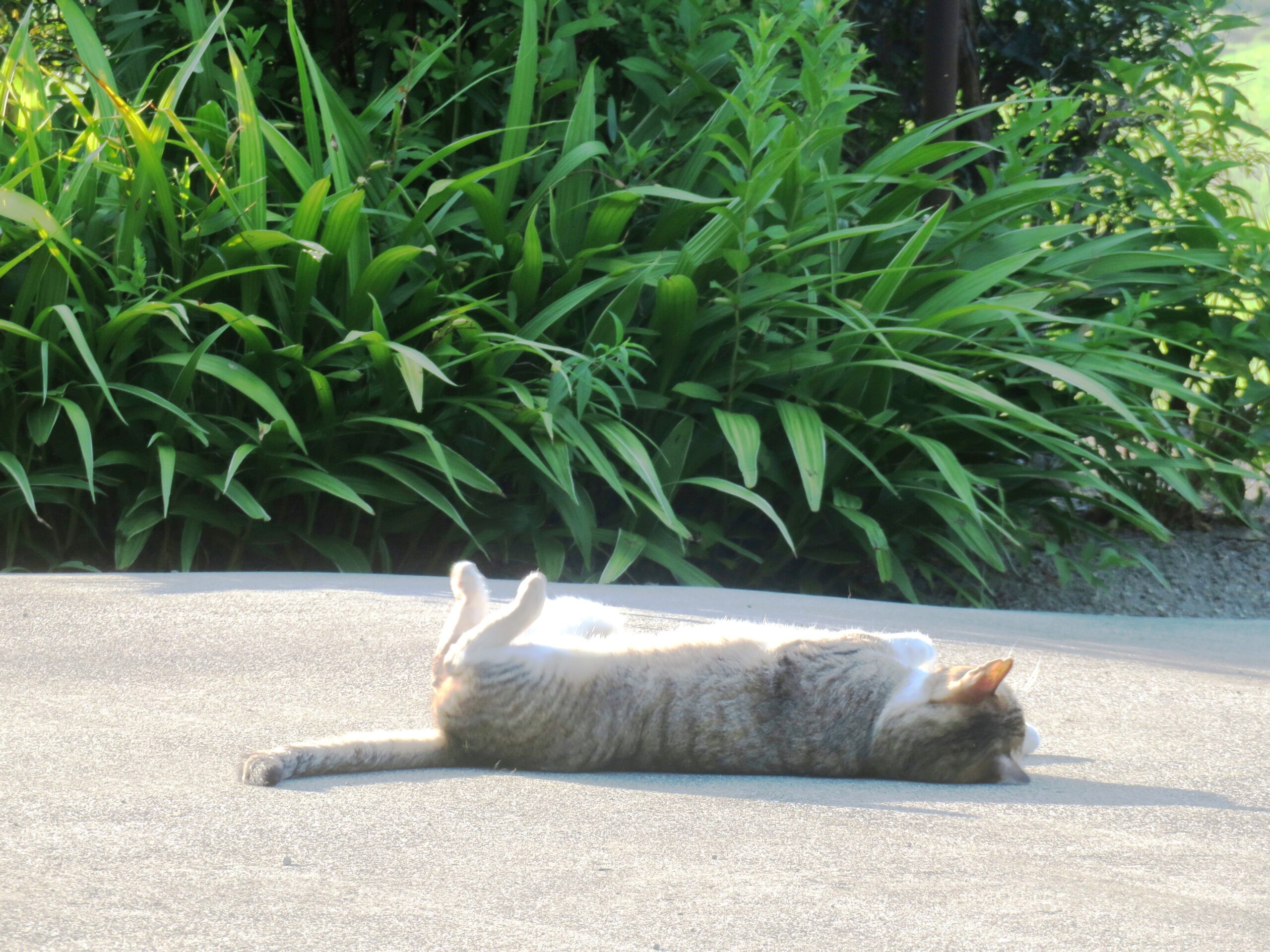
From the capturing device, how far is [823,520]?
15.4 feet

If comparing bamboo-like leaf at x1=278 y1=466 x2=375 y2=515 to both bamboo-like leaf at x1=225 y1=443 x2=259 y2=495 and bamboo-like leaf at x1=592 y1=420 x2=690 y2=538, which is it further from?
bamboo-like leaf at x1=592 y1=420 x2=690 y2=538

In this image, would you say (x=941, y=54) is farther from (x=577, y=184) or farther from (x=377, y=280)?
(x=377, y=280)

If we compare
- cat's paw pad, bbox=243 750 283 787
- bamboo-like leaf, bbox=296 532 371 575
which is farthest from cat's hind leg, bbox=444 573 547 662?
bamboo-like leaf, bbox=296 532 371 575

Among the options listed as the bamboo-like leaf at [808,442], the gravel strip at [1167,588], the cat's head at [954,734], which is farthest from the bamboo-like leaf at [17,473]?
the gravel strip at [1167,588]

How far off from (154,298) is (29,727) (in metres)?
2.25

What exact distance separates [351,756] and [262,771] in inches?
6.7

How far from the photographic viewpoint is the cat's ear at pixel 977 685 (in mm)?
2223

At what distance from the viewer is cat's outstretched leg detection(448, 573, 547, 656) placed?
7.24 ft

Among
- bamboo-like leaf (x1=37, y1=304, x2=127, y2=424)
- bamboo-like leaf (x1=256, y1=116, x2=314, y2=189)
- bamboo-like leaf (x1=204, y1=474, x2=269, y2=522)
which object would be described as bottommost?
bamboo-like leaf (x1=204, y1=474, x2=269, y2=522)

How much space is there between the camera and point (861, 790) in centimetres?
217

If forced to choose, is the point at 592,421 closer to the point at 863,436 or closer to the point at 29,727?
the point at 863,436

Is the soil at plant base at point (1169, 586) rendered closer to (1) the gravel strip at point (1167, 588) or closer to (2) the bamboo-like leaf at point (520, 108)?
(1) the gravel strip at point (1167, 588)

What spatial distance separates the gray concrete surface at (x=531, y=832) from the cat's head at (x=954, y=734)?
0.18ft

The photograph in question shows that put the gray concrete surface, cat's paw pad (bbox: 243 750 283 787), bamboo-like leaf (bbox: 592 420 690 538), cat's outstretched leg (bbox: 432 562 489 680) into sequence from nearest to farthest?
the gray concrete surface < cat's paw pad (bbox: 243 750 283 787) < cat's outstretched leg (bbox: 432 562 489 680) < bamboo-like leaf (bbox: 592 420 690 538)
